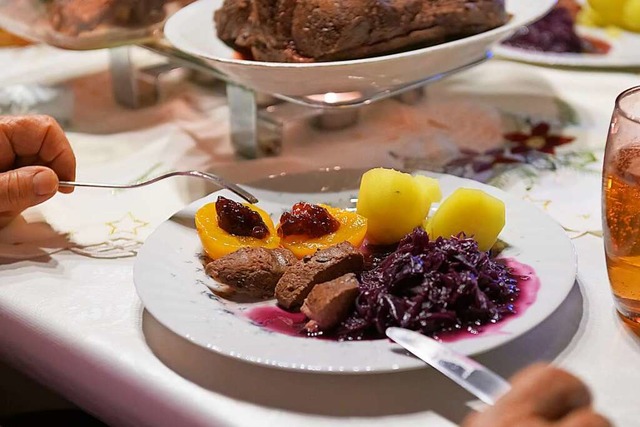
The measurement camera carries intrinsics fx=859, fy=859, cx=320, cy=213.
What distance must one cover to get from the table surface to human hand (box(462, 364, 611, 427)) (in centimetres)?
10

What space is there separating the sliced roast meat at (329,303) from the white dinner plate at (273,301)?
26 millimetres

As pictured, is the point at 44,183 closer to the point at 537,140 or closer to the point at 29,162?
the point at 29,162

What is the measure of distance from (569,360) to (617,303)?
3.2 inches

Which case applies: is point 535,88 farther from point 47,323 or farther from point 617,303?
point 47,323

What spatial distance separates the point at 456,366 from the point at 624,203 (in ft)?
0.65

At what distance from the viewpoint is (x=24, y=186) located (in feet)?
2.84

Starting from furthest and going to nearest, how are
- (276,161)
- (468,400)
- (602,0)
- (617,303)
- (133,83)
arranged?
1. (602,0)
2. (133,83)
3. (276,161)
4. (617,303)
5. (468,400)

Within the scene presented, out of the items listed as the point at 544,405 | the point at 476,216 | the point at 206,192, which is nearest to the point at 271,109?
the point at 206,192

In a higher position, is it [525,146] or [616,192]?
[616,192]

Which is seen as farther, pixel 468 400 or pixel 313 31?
pixel 313 31

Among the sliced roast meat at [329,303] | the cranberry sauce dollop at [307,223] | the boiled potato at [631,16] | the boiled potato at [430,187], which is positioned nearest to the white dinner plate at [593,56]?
the boiled potato at [631,16]

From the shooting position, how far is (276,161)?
1.11m

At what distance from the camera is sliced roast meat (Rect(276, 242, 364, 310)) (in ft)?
2.37

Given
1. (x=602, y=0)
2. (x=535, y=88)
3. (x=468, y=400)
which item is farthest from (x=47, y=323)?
(x=602, y=0)
